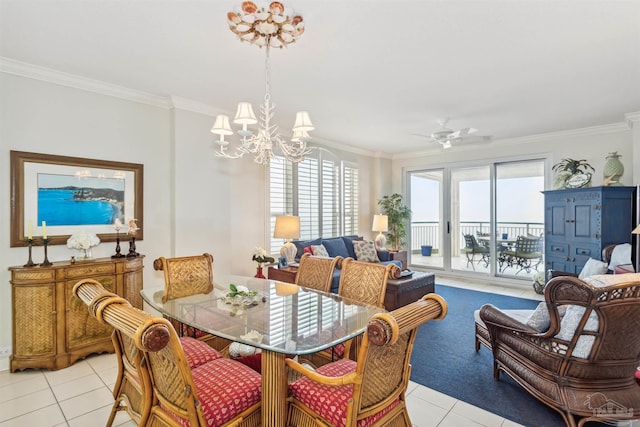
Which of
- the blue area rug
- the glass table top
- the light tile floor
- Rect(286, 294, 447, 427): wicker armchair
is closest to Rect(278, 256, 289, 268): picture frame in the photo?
the glass table top

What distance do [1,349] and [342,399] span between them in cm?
329

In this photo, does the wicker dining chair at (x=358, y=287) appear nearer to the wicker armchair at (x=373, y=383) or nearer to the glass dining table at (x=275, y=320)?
the glass dining table at (x=275, y=320)

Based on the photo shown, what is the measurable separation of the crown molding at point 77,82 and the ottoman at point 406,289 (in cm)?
363

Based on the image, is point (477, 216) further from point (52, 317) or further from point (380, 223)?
point (52, 317)

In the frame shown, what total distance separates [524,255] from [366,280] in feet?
16.2

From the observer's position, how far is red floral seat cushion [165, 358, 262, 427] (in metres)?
1.42

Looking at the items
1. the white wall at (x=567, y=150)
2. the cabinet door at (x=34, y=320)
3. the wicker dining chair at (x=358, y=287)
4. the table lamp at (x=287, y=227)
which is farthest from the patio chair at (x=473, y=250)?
the cabinet door at (x=34, y=320)

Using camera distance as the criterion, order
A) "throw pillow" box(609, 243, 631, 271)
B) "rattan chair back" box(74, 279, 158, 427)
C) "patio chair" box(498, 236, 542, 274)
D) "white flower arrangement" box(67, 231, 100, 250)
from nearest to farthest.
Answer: "rattan chair back" box(74, 279, 158, 427) → "white flower arrangement" box(67, 231, 100, 250) → "throw pillow" box(609, 243, 631, 271) → "patio chair" box(498, 236, 542, 274)

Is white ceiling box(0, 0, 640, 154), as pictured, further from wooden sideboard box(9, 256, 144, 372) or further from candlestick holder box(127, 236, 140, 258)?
wooden sideboard box(9, 256, 144, 372)

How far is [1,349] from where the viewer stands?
2.81 meters

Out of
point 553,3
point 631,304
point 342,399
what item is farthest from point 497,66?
point 342,399

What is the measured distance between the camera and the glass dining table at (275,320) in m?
1.52

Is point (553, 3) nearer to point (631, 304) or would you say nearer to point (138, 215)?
point (631, 304)

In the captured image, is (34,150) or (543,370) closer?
(543,370)
